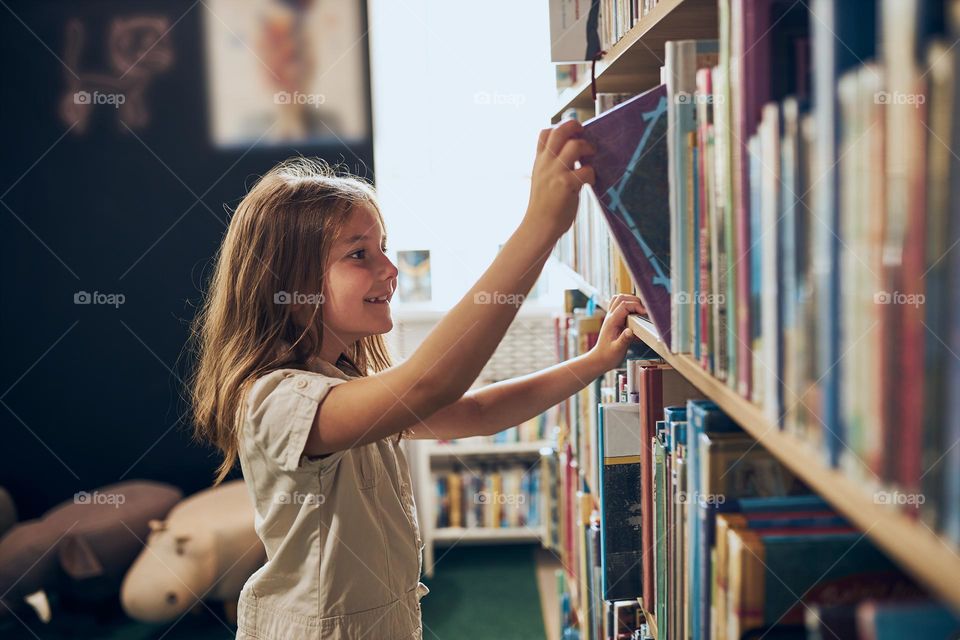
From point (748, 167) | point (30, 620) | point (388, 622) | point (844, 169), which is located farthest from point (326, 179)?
point (30, 620)

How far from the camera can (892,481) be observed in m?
0.44

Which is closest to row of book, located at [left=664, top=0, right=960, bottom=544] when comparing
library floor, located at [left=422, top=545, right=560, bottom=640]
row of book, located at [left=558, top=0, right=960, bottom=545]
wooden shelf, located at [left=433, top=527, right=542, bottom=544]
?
row of book, located at [left=558, top=0, right=960, bottom=545]

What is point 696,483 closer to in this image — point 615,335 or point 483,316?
point 483,316

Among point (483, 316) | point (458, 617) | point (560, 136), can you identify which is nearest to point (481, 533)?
point (458, 617)

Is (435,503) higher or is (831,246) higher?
(831,246)

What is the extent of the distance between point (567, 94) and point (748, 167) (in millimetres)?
1229

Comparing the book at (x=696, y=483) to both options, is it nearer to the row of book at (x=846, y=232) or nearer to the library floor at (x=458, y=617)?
the row of book at (x=846, y=232)

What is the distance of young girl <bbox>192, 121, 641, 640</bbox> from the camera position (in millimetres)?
1136

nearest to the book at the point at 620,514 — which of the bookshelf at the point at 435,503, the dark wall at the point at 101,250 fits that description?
the bookshelf at the point at 435,503

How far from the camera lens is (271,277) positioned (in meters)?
1.29

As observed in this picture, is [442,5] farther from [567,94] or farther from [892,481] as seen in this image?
[892,481]

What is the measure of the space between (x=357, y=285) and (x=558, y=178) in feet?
1.55

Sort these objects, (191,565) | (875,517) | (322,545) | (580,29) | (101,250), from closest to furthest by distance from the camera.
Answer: (875,517), (322,545), (580,29), (191,565), (101,250)

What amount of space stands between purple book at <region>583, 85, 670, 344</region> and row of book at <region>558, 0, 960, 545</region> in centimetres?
7
